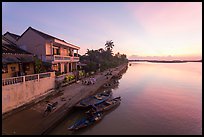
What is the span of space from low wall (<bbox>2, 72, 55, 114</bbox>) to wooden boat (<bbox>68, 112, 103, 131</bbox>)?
524cm

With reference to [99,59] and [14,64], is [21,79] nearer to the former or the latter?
[14,64]

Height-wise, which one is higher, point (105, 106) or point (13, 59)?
point (13, 59)

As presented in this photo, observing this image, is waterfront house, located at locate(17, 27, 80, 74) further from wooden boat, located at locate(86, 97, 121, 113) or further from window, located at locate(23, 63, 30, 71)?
wooden boat, located at locate(86, 97, 121, 113)

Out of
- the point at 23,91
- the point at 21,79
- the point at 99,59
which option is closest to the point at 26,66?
the point at 21,79

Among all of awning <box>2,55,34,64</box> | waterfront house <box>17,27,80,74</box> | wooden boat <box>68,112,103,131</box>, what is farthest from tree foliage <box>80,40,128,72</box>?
wooden boat <box>68,112,103,131</box>

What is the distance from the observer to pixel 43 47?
22094mm

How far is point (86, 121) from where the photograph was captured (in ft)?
42.7

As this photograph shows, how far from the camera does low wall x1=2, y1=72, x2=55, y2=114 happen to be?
482 inches

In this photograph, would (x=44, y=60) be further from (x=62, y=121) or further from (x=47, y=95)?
(x=62, y=121)

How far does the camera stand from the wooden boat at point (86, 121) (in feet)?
39.9

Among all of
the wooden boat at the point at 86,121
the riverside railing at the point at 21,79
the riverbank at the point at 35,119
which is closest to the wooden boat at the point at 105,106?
the wooden boat at the point at 86,121

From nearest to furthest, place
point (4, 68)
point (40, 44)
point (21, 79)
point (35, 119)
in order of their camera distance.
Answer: point (35, 119) < point (21, 79) < point (4, 68) < point (40, 44)

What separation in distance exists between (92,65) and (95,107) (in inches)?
964

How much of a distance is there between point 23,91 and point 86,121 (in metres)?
6.38
